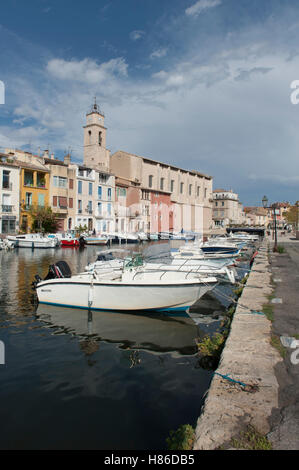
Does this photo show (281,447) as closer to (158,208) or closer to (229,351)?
(229,351)

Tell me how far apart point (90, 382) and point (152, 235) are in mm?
48209

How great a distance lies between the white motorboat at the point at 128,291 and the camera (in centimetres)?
930

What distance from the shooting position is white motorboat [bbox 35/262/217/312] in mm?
9305

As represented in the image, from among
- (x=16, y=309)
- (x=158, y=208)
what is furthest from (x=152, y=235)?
(x=16, y=309)

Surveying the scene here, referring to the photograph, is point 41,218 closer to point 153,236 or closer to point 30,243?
point 30,243

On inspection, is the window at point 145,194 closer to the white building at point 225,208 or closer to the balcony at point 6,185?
the balcony at point 6,185

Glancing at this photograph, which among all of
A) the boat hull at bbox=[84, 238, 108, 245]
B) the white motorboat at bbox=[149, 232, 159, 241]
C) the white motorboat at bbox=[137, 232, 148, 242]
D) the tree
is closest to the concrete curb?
the boat hull at bbox=[84, 238, 108, 245]

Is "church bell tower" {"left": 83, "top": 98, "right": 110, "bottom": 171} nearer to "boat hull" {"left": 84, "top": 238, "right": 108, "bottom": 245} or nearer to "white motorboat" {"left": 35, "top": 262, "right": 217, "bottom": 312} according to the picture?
"boat hull" {"left": 84, "top": 238, "right": 108, "bottom": 245}

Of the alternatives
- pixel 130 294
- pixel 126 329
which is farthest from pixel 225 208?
pixel 126 329

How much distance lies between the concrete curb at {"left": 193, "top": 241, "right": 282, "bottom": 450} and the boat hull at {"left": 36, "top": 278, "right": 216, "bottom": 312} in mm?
2921

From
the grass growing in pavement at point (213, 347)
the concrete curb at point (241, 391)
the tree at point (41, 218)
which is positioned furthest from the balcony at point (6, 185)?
the concrete curb at point (241, 391)

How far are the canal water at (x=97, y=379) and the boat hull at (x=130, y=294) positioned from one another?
1.02 ft

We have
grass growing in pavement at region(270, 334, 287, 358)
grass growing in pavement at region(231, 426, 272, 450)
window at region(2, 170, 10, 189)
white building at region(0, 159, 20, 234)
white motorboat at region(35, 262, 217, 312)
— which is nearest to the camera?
grass growing in pavement at region(231, 426, 272, 450)

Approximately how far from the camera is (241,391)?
3996 mm
